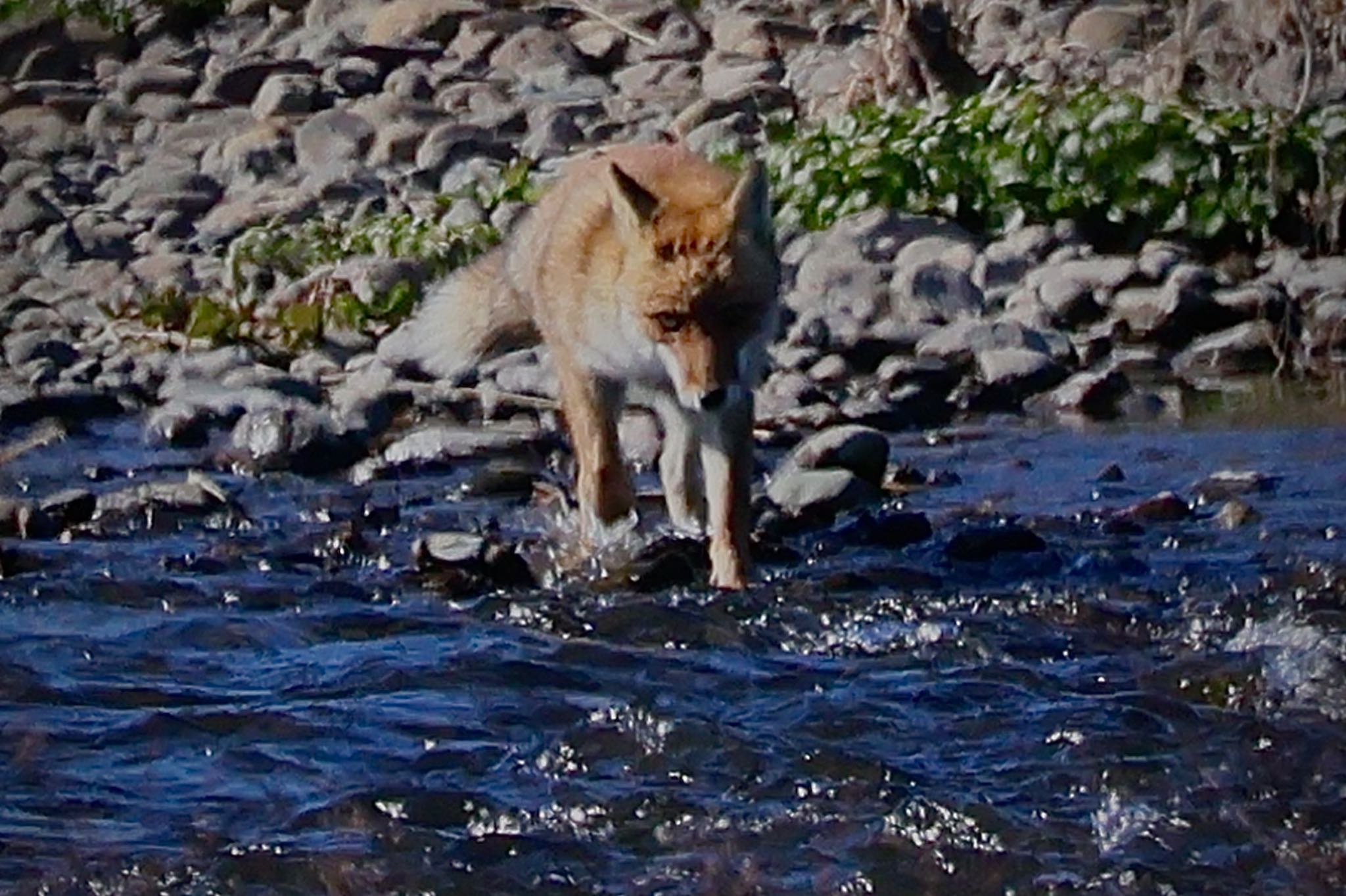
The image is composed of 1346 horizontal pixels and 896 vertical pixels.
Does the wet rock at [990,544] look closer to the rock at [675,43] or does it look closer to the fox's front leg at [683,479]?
the fox's front leg at [683,479]

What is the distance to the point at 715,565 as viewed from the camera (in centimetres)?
806

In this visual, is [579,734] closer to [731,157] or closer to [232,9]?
[731,157]

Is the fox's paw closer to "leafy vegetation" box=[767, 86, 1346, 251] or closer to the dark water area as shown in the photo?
the dark water area

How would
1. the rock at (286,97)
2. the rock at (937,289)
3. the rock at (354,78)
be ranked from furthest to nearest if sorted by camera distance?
the rock at (354,78)
the rock at (286,97)
the rock at (937,289)

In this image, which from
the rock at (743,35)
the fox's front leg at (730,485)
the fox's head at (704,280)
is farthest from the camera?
the rock at (743,35)

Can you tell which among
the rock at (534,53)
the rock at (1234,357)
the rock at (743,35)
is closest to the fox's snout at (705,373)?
the rock at (1234,357)

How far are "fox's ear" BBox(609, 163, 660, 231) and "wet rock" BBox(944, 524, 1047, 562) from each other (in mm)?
1396

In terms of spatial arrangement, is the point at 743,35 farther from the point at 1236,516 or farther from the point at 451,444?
Result: the point at 1236,516

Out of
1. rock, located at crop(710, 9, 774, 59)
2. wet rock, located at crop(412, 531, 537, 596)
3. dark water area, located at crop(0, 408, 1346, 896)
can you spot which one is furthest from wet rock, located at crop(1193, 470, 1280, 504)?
rock, located at crop(710, 9, 774, 59)

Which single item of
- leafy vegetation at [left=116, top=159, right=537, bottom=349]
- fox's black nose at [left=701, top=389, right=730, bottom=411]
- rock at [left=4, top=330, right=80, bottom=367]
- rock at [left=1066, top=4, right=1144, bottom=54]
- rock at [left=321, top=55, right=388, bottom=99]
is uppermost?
fox's black nose at [left=701, top=389, right=730, bottom=411]

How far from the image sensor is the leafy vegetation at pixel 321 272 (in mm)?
12672

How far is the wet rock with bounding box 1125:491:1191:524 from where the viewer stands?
856 cm

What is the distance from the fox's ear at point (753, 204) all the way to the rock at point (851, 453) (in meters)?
1.34

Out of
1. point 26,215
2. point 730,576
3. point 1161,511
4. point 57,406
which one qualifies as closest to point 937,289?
point 1161,511
